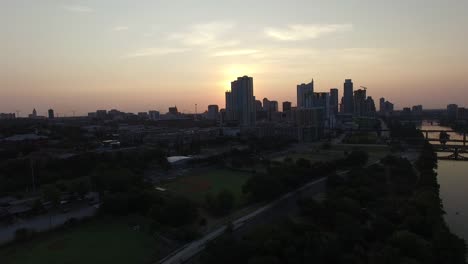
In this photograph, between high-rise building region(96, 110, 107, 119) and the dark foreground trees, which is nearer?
the dark foreground trees

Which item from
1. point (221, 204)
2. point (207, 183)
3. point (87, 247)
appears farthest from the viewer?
point (207, 183)

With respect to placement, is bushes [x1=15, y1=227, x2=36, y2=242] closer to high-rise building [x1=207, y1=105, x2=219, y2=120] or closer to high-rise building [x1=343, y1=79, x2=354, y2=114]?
high-rise building [x1=207, y1=105, x2=219, y2=120]

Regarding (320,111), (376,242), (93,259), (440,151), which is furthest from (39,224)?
(320,111)

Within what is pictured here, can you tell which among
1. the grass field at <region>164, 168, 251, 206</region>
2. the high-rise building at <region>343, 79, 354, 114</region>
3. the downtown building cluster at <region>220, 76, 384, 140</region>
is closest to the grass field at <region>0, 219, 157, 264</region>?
the grass field at <region>164, 168, 251, 206</region>

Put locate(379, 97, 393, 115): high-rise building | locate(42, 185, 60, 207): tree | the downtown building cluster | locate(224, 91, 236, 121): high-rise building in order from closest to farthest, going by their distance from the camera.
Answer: locate(42, 185, 60, 207): tree → the downtown building cluster → locate(224, 91, 236, 121): high-rise building → locate(379, 97, 393, 115): high-rise building

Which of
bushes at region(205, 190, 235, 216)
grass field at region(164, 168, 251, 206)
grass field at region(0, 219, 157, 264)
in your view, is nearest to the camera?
grass field at region(0, 219, 157, 264)

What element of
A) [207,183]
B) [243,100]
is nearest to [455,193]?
[207,183]

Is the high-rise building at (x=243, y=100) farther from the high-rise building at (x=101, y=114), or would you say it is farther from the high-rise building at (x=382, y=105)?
the high-rise building at (x=382, y=105)

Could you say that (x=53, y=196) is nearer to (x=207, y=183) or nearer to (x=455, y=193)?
(x=207, y=183)
